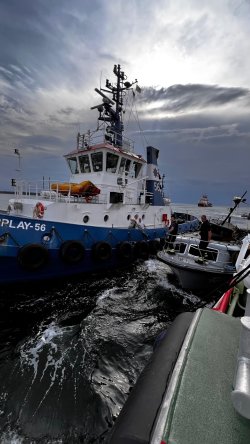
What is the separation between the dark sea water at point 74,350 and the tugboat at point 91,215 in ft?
3.49

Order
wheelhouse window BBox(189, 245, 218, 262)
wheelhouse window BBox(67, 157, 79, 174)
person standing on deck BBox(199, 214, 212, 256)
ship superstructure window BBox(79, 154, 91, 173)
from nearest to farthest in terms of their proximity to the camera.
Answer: person standing on deck BBox(199, 214, 212, 256)
wheelhouse window BBox(189, 245, 218, 262)
ship superstructure window BBox(79, 154, 91, 173)
wheelhouse window BBox(67, 157, 79, 174)

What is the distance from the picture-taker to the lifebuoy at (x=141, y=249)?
1085 centimetres

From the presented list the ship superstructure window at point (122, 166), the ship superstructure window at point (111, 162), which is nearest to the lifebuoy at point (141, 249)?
the ship superstructure window at point (122, 166)

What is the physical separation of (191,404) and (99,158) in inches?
419

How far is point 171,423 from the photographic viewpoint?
Result: 146 cm

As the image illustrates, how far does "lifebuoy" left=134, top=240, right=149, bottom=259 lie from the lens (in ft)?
35.6

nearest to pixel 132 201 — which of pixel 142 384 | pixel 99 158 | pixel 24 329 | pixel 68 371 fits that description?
pixel 99 158

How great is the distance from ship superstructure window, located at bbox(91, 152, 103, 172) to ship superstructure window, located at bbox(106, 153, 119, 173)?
336 mm

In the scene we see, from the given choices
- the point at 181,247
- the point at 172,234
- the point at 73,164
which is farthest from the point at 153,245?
the point at 73,164

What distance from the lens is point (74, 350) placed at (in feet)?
16.1

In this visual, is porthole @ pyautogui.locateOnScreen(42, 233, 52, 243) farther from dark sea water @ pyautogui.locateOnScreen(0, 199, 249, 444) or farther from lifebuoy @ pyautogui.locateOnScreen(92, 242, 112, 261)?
lifebuoy @ pyautogui.locateOnScreen(92, 242, 112, 261)

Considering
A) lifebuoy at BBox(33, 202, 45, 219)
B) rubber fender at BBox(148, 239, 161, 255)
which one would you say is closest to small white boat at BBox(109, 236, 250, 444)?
lifebuoy at BBox(33, 202, 45, 219)

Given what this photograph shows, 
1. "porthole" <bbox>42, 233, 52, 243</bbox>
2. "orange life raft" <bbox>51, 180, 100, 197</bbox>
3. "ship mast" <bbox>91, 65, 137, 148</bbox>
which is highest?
"ship mast" <bbox>91, 65, 137, 148</bbox>

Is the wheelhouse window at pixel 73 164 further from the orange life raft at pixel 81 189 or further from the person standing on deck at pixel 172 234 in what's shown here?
the person standing on deck at pixel 172 234
